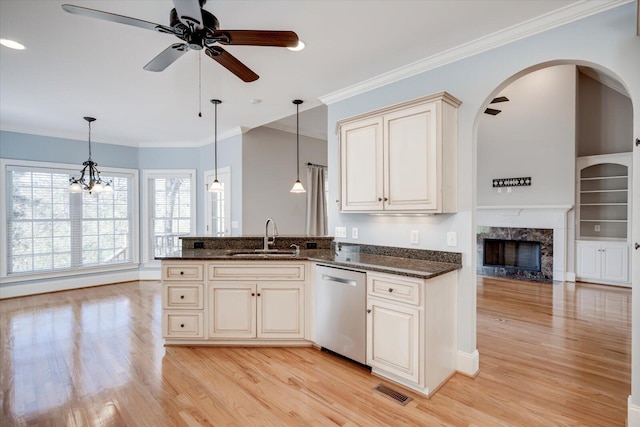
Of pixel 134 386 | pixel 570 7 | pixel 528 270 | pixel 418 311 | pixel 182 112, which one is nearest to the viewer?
pixel 570 7

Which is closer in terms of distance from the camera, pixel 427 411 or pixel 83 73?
pixel 427 411

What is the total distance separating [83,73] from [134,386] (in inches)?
118

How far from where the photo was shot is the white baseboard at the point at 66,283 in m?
5.05

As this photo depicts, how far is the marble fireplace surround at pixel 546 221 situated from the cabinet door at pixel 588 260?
227 mm

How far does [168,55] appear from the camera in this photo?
216 centimetres

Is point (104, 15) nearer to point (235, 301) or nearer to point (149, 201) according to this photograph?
point (235, 301)

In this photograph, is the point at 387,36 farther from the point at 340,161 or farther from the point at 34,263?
the point at 34,263

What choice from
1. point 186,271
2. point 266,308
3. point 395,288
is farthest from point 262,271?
point 395,288

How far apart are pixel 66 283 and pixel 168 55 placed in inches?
209

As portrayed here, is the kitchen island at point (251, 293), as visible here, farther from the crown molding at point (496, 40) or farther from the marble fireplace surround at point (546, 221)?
the marble fireplace surround at point (546, 221)

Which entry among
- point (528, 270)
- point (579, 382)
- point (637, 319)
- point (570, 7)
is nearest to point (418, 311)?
point (637, 319)

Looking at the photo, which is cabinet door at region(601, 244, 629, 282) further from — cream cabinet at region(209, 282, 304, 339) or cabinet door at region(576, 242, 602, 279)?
cream cabinet at region(209, 282, 304, 339)

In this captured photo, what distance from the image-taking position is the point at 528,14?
225 cm

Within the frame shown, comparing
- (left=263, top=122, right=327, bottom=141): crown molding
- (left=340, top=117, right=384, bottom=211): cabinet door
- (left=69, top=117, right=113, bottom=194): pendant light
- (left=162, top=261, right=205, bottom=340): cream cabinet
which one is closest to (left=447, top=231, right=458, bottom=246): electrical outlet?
(left=340, top=117, right=384, bottom=211): cabinet door
